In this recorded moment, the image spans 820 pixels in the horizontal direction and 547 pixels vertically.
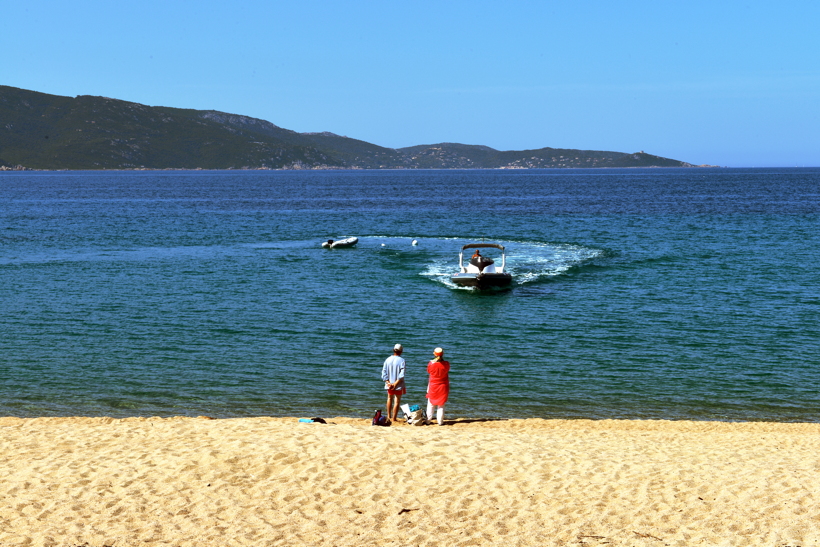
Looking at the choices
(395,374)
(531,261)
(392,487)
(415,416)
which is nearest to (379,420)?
(415,416)

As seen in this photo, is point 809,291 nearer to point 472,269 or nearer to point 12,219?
point 472,269

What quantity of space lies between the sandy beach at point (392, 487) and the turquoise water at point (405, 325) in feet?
14.8

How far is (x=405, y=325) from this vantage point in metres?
30.2

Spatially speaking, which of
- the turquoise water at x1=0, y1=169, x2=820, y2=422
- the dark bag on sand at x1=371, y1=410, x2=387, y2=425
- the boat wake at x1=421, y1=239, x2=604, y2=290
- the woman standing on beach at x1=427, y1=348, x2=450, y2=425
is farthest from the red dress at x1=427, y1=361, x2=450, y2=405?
the boat wake at x1=421, y1=239, x2=604, y2=290

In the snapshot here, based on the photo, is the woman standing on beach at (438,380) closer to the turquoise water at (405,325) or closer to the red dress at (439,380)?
the red dress at (439,380)

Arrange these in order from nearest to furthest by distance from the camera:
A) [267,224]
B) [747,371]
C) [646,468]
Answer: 1. [646,468]
2. [747,371]
3. [267,224]

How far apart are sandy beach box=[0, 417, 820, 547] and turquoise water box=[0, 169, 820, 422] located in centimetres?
450

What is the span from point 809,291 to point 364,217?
193 feet

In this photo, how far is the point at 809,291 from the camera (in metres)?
37.4

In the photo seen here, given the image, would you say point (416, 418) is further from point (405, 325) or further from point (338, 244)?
point (338, 244)

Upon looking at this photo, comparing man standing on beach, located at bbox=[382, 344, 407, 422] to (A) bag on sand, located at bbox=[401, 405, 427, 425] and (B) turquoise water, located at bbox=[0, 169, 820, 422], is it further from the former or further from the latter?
(B) turquoise water, located at bbox=[0, 169, 820, 422]

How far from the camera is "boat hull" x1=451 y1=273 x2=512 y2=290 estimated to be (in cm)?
3825

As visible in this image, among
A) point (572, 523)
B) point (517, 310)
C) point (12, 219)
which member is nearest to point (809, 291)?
point (517, 310)

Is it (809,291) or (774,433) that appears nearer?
(774,433)
